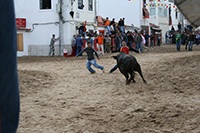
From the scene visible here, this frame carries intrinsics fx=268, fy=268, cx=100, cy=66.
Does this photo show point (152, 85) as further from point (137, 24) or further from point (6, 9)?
point (137, 24)

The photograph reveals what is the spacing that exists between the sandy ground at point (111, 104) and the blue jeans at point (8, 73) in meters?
3.68

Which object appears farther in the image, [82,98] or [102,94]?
[102,94]

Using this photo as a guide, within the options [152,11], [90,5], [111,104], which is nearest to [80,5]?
[90,5]

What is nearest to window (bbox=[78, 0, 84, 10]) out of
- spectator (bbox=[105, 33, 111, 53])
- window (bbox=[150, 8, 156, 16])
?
spectator (bbox=[105, 33, 111, 53])

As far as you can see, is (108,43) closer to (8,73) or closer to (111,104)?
(111,104)

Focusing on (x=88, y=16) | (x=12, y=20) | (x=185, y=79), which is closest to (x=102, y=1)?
(x=88, y=16)

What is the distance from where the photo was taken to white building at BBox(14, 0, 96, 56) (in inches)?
907

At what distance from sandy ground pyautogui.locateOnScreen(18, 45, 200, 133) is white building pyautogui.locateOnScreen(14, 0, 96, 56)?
13337mm

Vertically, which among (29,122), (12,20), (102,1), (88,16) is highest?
(102,1)

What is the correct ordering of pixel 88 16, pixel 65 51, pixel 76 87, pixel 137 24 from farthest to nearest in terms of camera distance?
1. pixel 137 24
2. pixel 88 16
3. pixel 65 51
4. pixel 76 87

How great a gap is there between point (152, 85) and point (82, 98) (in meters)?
2.52

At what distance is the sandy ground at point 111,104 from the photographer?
180 inches

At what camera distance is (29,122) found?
497cm

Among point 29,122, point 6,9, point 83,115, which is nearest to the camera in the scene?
point 6,9
